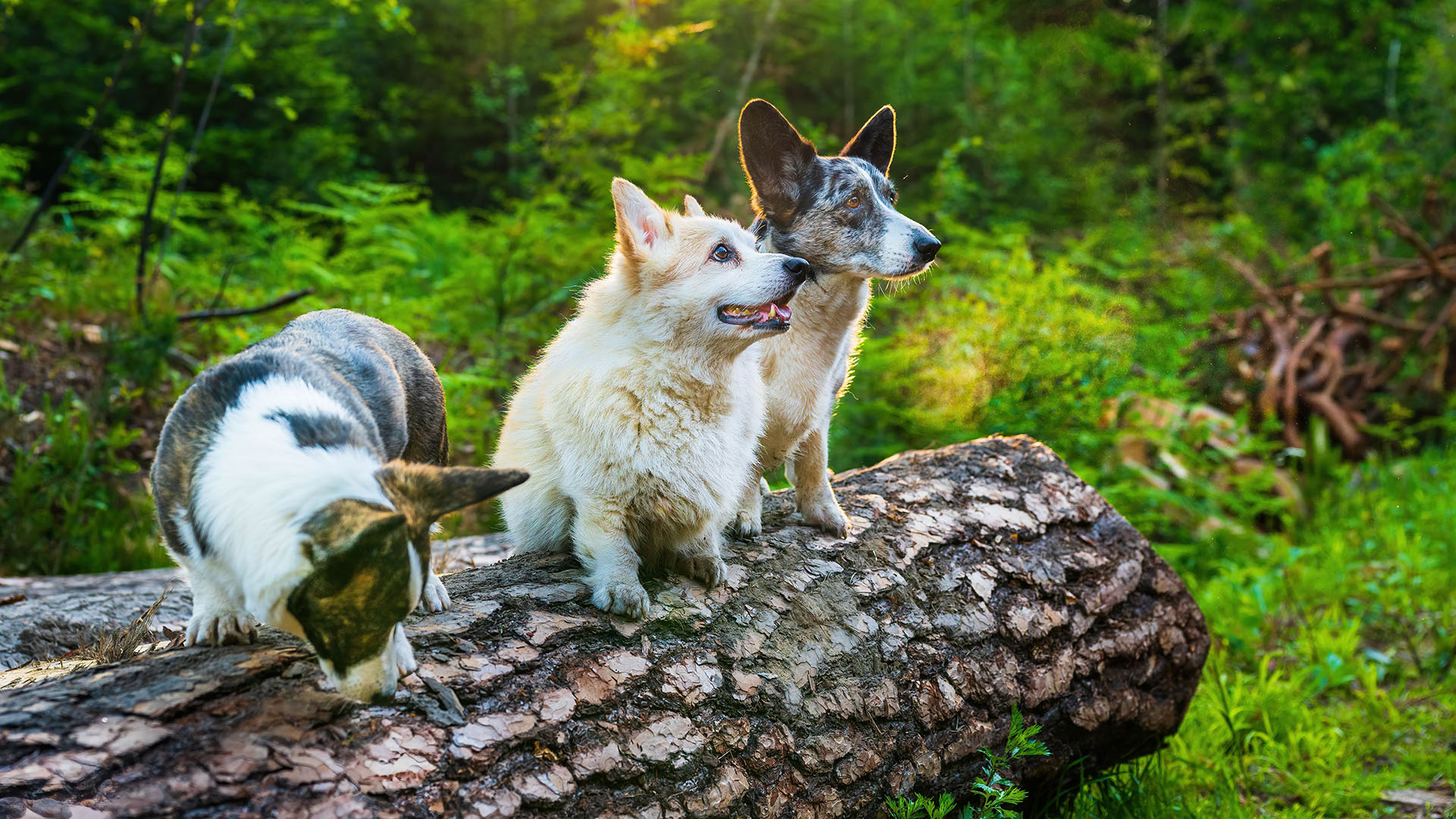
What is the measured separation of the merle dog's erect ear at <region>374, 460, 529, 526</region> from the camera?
1.87 m

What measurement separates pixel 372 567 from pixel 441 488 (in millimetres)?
208

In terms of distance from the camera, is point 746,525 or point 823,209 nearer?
point 746,525

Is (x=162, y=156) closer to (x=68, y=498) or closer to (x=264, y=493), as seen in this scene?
(x=68, y=498)

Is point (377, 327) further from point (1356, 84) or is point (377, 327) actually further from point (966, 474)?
point (1356, 84)

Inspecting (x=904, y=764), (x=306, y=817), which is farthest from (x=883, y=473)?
(x=306, y=817)

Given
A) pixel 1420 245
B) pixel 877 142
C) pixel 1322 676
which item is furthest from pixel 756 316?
pixel 1420 245

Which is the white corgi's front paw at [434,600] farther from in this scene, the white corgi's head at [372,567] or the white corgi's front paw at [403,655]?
the white corgi's head at [372,567]

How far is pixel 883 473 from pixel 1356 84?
1543 centimetres

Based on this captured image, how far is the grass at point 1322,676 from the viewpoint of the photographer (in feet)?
12.4

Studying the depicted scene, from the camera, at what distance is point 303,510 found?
1851mm

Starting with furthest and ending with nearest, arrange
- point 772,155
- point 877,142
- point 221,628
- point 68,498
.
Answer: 1. point 68,498
2. point 877,142
3. point 772,155
4. point 221,628

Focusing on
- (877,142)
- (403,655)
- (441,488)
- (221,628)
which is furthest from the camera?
(877,142)

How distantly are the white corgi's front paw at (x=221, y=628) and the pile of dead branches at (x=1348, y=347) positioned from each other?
26.5 feet

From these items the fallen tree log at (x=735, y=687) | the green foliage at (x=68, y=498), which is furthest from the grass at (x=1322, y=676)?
the green foliage at (x=68, y=498)
